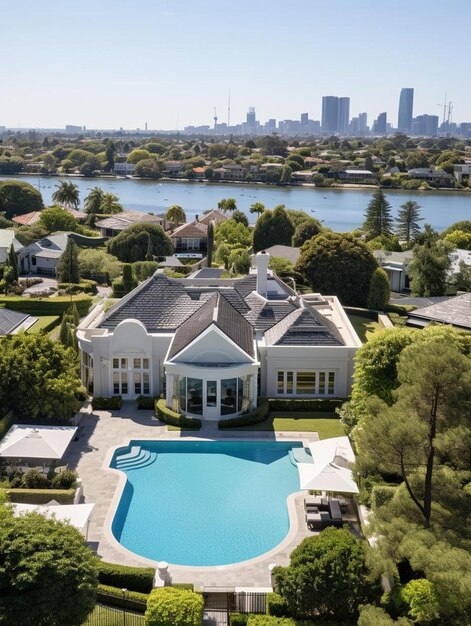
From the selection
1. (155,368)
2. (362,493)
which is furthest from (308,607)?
(155,368)

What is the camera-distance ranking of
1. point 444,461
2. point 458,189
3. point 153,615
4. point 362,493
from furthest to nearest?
point 458,189 → point 362,493 → point 444,461 → point 153,615

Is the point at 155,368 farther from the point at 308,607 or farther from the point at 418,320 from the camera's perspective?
the point at 308,607

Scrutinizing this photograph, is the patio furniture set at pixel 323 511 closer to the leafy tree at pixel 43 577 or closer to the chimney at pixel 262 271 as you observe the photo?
the leafy tree at pixel 43 577

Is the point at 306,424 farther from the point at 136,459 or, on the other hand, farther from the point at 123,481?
the point at 123,481

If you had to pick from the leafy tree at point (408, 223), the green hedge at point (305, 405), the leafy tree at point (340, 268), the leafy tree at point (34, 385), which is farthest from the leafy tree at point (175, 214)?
the leafy tree at point (34, 385)

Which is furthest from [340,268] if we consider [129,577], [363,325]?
[129,577]
